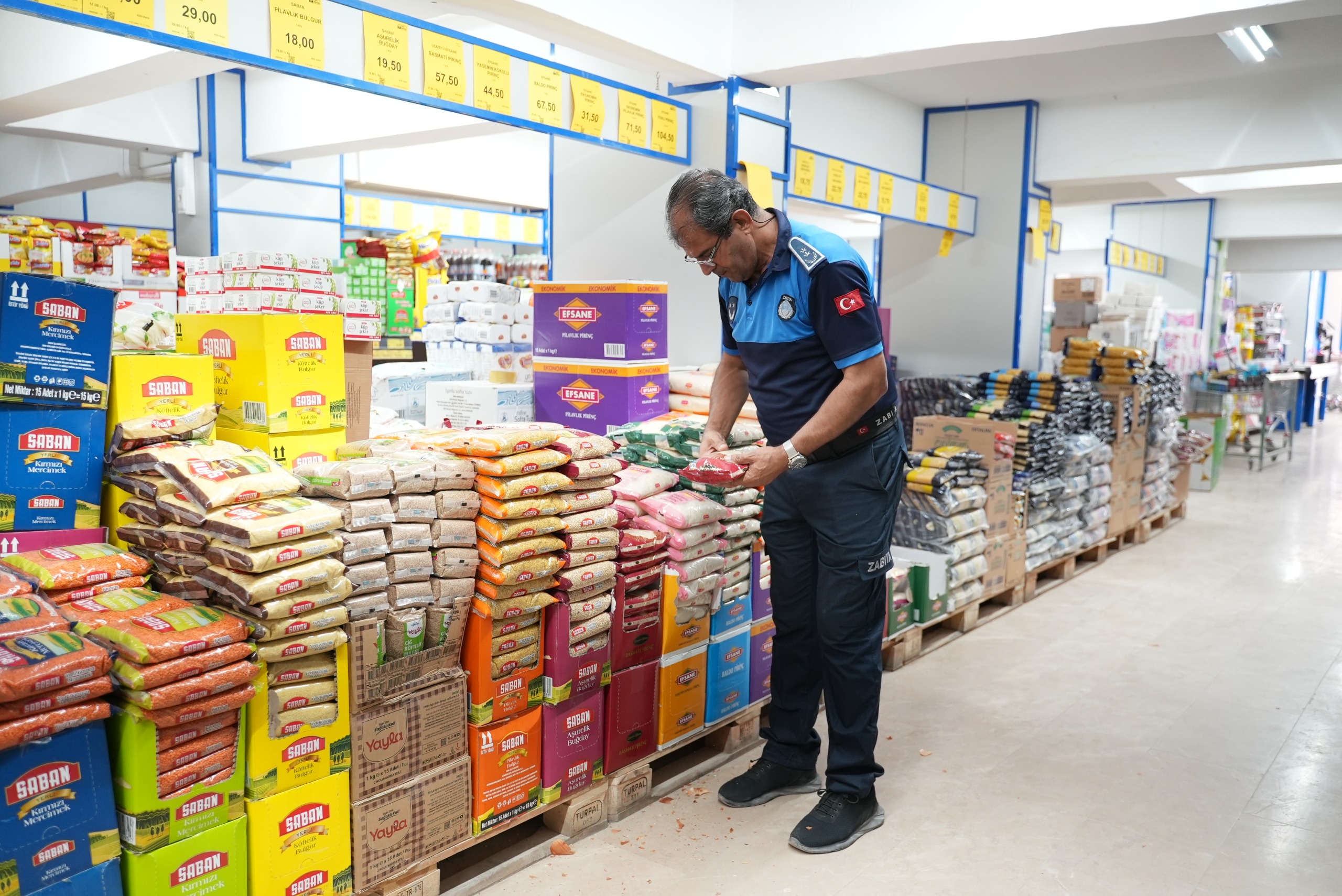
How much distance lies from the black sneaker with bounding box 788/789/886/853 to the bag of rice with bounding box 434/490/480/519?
1.35 meters

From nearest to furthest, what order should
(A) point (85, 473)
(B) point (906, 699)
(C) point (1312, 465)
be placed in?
(A) point (85, 473) < (B) point (906, 699) < (C) point (1312, 465)

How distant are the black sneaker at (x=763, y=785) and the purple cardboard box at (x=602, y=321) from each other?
5.21ft

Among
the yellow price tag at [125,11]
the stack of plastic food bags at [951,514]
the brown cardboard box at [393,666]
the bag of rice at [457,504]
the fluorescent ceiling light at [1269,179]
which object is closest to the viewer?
the brown cardboard box at [393,666]

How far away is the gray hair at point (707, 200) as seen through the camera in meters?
2.69

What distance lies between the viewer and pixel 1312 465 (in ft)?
40.2

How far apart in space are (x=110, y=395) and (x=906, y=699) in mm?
3202

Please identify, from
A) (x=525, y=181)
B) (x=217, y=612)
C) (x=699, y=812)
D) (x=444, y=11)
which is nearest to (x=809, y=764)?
(x=699, y=812)

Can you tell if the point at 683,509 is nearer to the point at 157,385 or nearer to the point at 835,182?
the point at 157,385

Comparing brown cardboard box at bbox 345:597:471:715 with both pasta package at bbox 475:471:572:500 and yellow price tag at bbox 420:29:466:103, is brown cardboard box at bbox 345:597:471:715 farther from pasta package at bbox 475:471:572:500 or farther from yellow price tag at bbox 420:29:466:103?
yellow price tag at bbox 420:29:466:103

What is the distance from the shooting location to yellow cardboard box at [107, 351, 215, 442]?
2.44 m

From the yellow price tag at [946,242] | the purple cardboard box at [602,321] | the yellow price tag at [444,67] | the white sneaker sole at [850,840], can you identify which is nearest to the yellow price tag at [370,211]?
the yellow price tag at [946,242]

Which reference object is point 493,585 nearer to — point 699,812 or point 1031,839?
point 699,812

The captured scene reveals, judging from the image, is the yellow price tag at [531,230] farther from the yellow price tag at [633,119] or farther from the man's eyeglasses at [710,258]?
the man's eyeglasses at [710,258]

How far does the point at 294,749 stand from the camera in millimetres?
2238
